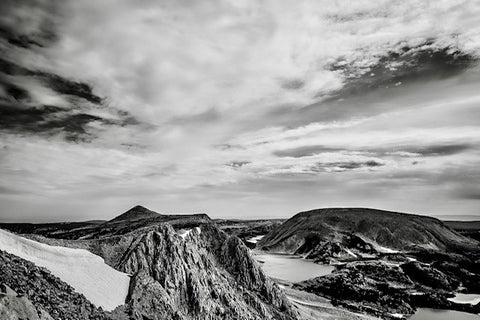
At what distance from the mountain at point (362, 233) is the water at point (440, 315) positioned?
59.9 m

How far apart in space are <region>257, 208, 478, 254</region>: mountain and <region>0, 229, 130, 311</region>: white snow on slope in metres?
106

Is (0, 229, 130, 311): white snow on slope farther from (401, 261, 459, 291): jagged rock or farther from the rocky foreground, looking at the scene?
(401, 261, 459, 291): jagged rock

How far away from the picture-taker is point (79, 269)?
2367 centimetres

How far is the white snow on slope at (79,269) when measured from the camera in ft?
66.2

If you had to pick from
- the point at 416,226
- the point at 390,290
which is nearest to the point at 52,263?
the point at 390,290

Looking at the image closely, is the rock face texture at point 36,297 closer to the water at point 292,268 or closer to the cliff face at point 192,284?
the cliff face at point 192,284

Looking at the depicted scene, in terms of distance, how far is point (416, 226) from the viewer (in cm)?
15538

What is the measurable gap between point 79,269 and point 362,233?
462 feet

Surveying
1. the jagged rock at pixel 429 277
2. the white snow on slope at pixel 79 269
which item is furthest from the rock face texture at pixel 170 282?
the jagged rock at pixel 429 277

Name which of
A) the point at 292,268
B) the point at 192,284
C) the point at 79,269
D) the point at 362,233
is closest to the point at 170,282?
the point at 192,284

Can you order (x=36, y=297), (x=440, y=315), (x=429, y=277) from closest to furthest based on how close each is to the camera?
(x=36, y=297)
(x=440, y=315)
(x=429, y=277)

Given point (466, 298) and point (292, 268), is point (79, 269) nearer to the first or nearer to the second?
point (466, 298)

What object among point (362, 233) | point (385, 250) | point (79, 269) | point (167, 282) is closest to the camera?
point (79, 269)

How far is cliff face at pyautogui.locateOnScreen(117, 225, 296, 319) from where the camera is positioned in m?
23.4
